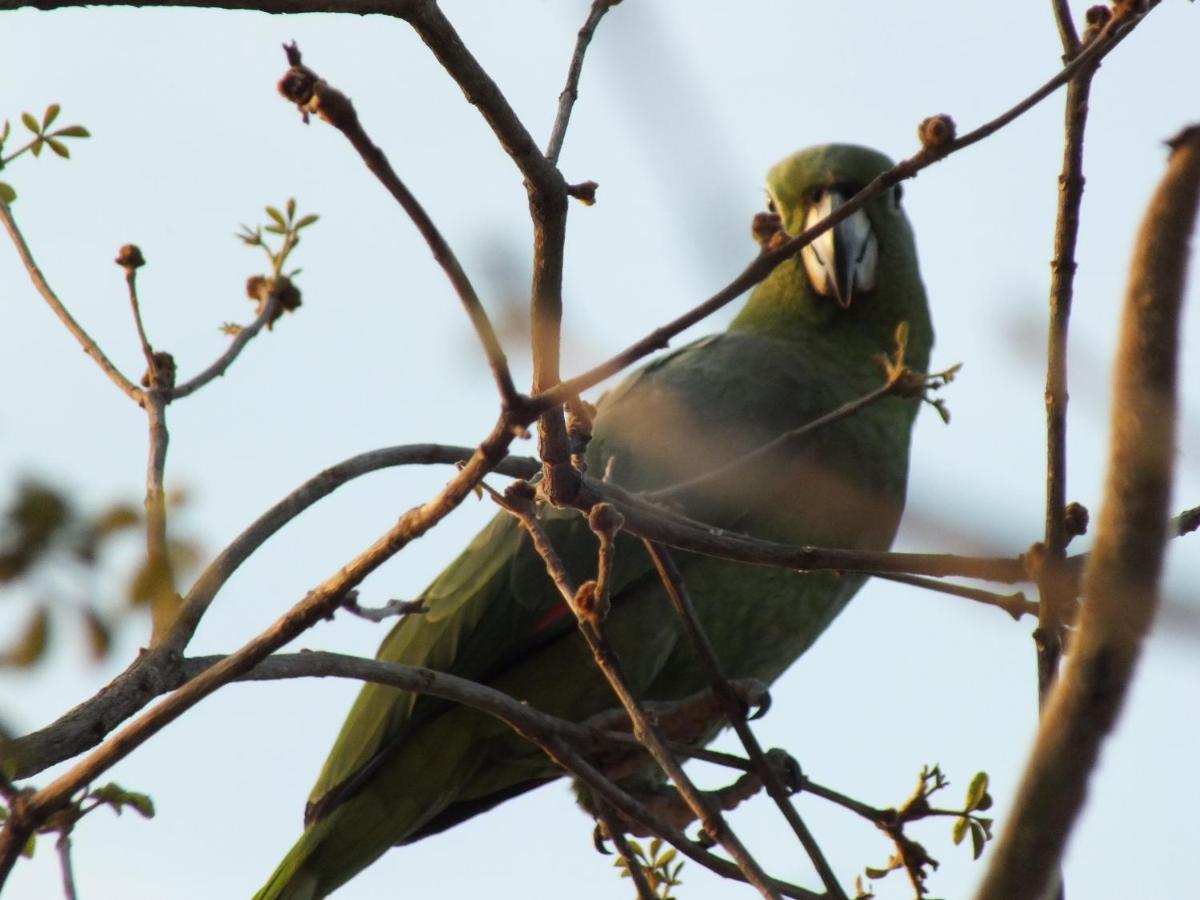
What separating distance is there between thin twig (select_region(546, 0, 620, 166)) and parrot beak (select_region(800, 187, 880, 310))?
1.96 meters

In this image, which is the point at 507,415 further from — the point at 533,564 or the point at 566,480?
the point at 533,564

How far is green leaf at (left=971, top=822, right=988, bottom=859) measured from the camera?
2.78 m

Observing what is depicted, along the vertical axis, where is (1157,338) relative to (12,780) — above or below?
below

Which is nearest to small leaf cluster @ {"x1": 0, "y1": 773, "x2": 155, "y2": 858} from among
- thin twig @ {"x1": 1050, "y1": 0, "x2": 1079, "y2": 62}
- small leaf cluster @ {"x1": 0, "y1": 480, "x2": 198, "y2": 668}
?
small leaf cluster @ {"x1": 0, "y1": 480, "x2": 198, "y2": 668}

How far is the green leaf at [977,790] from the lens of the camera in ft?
9.02

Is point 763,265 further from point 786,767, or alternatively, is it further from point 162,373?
point 786,767

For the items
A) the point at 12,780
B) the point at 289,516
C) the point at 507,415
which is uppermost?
the point at 289,516

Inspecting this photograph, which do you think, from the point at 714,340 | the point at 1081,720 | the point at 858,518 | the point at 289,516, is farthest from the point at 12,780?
the point at 714,340

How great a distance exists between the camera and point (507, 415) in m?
1.67

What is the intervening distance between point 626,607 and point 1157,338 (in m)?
2.89

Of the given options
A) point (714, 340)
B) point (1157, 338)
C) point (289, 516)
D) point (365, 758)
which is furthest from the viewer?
point (714, 340)

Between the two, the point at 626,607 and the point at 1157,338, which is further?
the point at 626,607

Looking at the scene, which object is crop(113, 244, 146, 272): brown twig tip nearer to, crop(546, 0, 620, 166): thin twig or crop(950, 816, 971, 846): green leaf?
crop(546, 0, 620, 166): thin twig

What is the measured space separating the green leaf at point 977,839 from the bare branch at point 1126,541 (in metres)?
1.75
